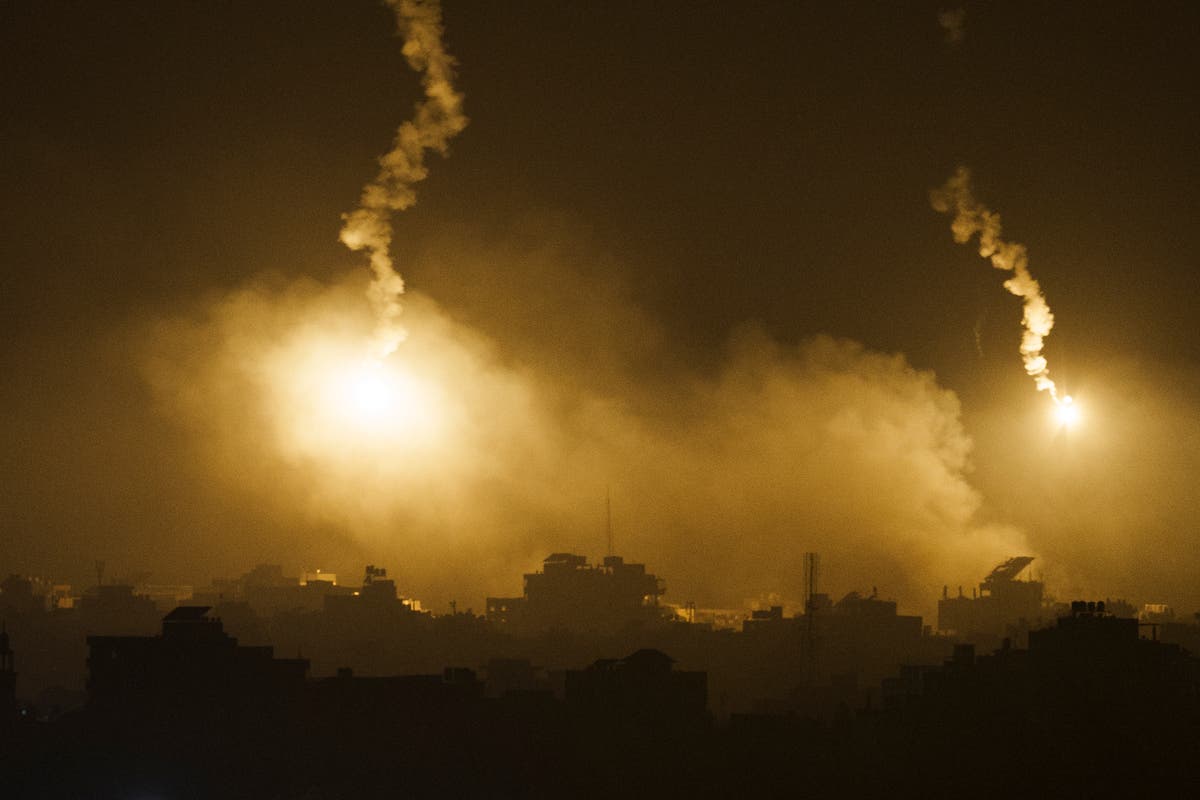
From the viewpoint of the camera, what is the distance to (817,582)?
11994cm

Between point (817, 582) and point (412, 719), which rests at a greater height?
point (817, 582)

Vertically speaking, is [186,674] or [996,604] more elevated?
[996,604]

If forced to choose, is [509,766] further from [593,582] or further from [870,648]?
[593,582]

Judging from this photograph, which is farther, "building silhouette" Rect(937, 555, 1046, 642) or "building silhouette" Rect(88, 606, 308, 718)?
"building silhouette" Rect(937, 555, 1046, 642)

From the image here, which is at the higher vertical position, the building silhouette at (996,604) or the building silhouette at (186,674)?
the building silhouette at (996,604)

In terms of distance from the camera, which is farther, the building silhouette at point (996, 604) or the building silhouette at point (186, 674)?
the building silhouette at point (996, 604)

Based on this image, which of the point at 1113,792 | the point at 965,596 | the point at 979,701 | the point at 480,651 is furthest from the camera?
the point at 965,596

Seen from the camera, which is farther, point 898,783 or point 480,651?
point 480,651

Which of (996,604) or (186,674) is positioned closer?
(186,674)

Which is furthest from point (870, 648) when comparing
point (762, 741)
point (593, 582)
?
point (762, 741)

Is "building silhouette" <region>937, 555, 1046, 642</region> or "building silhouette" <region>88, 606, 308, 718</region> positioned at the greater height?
"building silhouette" <region>937, 555, 1046, 642</region>

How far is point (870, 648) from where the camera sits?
98.2 meters

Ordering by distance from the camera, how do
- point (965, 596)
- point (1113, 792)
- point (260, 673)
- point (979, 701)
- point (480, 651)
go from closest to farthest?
point (1113, 792) < point (979, 701) < point (260, 673) < point (480, 651) < point (965, 596)

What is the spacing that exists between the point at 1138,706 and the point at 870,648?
38684 millimetres
